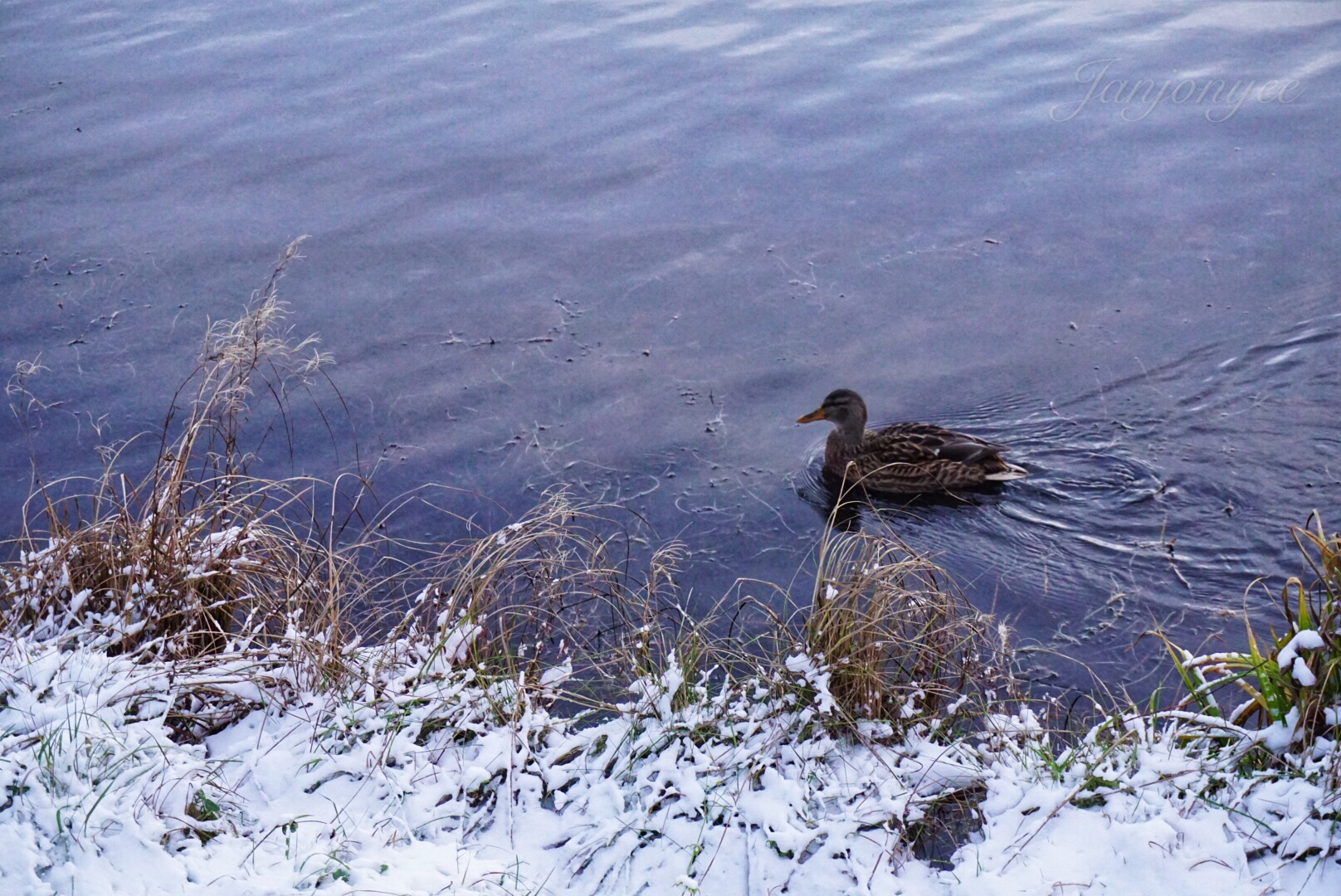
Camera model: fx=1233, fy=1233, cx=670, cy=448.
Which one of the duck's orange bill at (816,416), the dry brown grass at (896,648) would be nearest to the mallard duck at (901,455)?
the duck's orange bill at (816,416)

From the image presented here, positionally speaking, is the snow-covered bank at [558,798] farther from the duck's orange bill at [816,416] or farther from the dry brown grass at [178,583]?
the duck's orange bill at [816,416]

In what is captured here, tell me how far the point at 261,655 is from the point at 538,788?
114 cm

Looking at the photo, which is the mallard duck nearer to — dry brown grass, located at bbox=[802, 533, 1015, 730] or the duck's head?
the duck's head

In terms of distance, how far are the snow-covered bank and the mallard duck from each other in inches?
100

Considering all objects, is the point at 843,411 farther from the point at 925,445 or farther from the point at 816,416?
the point at 925,445

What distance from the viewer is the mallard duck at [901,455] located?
245 inches

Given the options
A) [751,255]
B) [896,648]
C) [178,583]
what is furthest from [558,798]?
[751,255]

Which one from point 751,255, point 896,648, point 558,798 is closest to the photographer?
point 558,798

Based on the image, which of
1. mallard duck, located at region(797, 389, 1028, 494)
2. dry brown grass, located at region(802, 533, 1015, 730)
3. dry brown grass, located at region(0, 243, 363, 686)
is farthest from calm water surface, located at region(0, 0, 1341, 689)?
dry brown grass, located at region(0, 243, 363, 686)

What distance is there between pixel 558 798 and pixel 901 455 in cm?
332

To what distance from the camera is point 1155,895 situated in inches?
123

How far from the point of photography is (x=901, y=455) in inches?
251

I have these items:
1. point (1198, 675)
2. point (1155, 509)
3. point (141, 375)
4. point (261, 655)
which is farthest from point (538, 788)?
point (141, 375)

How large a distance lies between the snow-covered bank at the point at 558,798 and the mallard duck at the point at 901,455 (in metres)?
2.54
